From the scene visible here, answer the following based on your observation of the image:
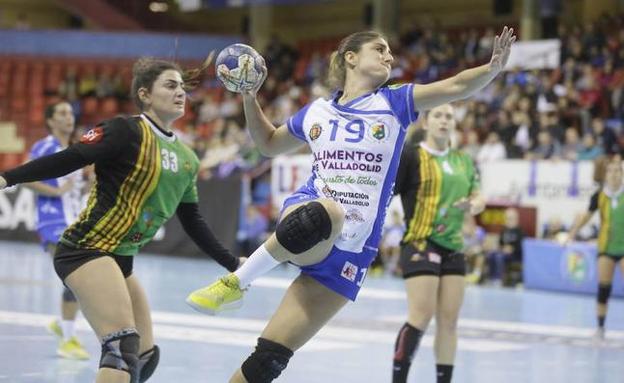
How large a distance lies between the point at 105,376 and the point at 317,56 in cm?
2400

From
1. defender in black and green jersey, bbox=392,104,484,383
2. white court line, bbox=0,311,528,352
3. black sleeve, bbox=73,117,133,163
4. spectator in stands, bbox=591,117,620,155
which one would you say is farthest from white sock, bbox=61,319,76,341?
spectator in stands, bbox=591,117,620,155

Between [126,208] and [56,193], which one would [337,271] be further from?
[56,193]

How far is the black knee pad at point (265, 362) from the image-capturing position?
5289 mm

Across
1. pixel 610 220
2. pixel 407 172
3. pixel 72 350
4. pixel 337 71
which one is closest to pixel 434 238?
pixel 407 172

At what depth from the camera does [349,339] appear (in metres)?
11.2

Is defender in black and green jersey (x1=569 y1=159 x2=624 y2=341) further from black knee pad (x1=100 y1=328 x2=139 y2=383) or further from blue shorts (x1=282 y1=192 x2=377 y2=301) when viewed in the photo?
black knee pad (x1=100 y1=328 x2=139 y2=383)

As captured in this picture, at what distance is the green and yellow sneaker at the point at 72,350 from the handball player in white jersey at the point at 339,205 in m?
4.14

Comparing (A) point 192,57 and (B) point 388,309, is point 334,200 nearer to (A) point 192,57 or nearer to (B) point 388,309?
(B) point 388,309

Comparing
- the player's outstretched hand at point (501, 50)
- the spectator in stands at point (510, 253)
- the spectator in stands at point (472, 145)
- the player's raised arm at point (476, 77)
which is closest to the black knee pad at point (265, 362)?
the player's raised arm at point (476, 77)

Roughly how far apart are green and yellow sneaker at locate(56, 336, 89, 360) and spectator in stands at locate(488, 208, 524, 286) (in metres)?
10.1

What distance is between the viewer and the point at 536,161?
18.2m

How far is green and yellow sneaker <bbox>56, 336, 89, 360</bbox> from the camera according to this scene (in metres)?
9.34

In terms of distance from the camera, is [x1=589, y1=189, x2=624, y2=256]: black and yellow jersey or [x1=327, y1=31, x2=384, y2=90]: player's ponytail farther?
[x1=589, y1=189, x2=624, y2=256]: black and yellow jersey

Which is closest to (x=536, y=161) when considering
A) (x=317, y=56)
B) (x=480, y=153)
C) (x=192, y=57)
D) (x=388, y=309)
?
(x=480, y=153)
